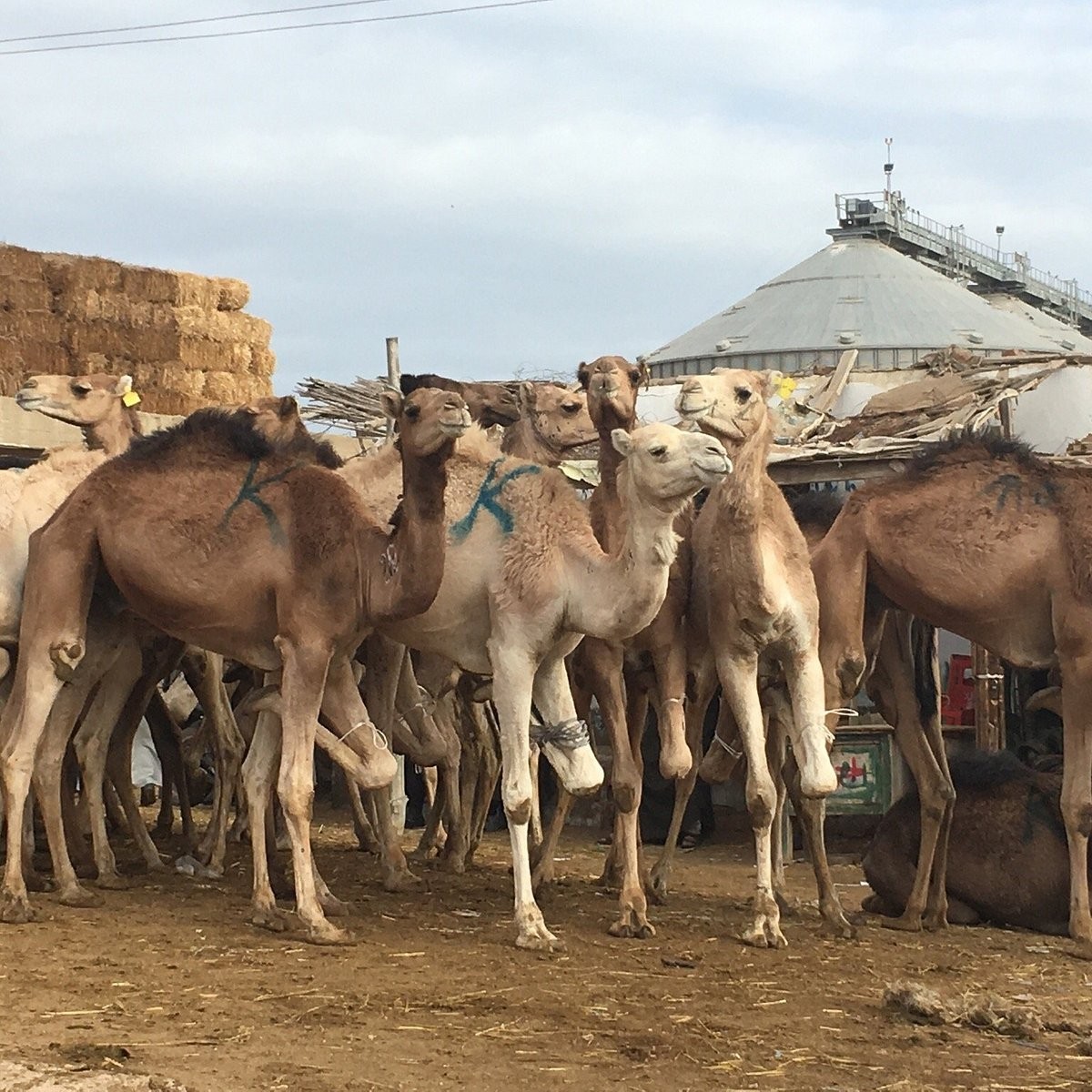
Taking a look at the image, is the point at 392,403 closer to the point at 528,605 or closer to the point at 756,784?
the point at 528,605

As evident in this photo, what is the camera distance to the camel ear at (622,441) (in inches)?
344

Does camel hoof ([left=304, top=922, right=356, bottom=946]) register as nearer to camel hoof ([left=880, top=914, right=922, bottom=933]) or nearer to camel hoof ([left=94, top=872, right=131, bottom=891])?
camel hoof ([left=94, top=872, right=131, bottom=891])

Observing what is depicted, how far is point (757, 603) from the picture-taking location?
9.40 meters

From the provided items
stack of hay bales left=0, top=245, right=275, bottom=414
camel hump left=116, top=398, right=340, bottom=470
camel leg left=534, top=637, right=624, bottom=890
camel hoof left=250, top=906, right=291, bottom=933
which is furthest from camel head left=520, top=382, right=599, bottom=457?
stack of hay bales left=0, top=245, right=275, bottom=414

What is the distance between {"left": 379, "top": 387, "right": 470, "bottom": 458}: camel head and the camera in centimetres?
845

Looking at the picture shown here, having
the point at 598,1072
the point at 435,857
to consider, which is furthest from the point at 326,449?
the point at 598,1072

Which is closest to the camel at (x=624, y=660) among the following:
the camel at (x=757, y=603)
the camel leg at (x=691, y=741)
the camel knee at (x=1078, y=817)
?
the camel leg at (x=691, y=741)

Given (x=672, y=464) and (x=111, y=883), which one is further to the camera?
(x=111, y=883)

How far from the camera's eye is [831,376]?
59.3ft

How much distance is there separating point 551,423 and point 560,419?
0.06m

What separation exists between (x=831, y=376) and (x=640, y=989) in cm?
1098

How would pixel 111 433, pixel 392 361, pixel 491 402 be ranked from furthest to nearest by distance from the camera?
pixel 392 361
pixel 491 402
pixel 111 433

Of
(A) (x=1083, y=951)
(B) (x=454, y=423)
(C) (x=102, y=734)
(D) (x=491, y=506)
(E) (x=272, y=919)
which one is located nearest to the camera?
(B) (x=454, y=423)

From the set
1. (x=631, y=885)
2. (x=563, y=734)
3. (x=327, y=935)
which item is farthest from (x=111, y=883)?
(x=631, y=885)
